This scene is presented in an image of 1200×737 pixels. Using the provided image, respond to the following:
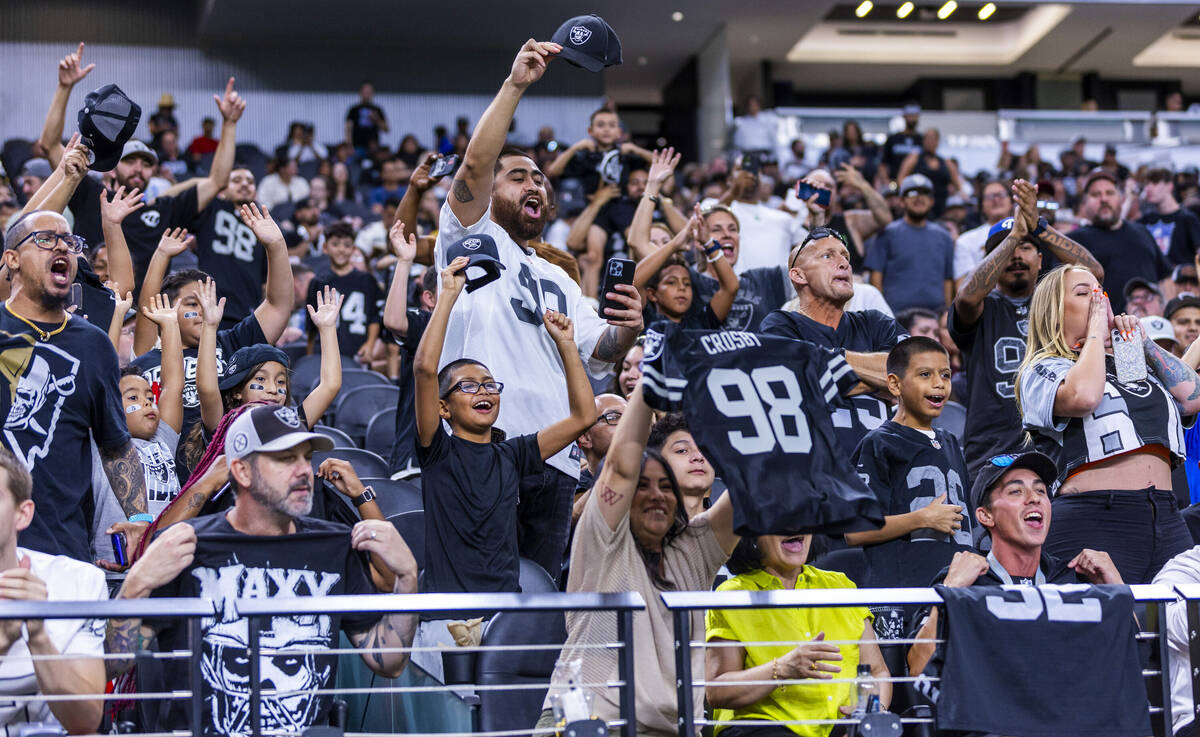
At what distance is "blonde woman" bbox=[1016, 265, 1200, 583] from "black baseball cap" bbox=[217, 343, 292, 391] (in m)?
2.89

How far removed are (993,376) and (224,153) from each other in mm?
4377

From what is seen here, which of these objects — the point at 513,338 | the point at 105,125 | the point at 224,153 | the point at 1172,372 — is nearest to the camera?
the point at 513,338

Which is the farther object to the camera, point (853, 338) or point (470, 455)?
point (853, 338)

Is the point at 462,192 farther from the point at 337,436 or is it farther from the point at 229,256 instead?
the point at 229,256

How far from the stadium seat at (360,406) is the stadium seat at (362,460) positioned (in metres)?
1.44

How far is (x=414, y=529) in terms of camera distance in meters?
5.26

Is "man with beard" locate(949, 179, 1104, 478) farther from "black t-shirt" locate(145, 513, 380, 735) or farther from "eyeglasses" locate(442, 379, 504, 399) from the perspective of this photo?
"black t-shirt" locate(145, 513, 380, 735)

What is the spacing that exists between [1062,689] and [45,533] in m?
3.11

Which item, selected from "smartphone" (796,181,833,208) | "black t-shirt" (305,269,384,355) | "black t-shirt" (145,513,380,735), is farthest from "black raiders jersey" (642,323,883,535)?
"black t-shirt" (305,269,384,355)

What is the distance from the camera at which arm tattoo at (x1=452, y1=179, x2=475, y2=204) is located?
529 centimetres

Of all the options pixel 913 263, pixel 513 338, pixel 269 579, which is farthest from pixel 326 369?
pixel 913 263

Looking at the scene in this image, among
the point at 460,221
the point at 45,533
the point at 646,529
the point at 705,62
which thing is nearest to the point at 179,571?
the point at 45,533

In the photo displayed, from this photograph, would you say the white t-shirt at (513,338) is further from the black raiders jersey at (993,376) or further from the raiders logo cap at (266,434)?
the black raiders jersey at (993,376)

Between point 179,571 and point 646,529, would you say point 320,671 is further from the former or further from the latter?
point 646,529
